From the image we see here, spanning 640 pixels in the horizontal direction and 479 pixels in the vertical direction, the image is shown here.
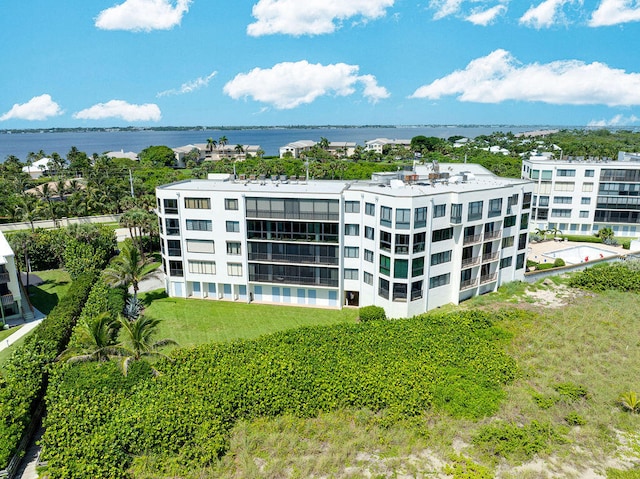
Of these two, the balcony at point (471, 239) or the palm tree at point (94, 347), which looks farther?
the balcony at point (471, 239)

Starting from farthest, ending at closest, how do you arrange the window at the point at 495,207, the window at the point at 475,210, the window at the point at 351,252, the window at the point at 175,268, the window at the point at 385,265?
the window at the point at 175,268, the window at the point at 495,207, the window at the point at 351,252, the window at the point at 475,210, the window at the point at 385,265

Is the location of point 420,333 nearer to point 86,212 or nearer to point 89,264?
point 89,264

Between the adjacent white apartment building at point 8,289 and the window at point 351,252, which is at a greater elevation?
the window at point 351,252

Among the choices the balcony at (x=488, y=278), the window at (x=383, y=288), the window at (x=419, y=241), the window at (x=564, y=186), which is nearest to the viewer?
the window at (x=419, y=241)

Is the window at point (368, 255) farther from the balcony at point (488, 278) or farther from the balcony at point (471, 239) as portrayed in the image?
the balcony at point (488, 278)

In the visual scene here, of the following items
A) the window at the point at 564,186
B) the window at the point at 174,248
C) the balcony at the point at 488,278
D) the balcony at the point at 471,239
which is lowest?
the balcony at the point at 488,278

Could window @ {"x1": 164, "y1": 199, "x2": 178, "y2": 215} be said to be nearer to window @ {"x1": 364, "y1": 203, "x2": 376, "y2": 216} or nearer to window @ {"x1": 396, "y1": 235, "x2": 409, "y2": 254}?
window @ {"x1": 364, "y1": 203, "x2": 376, "y2": 216}

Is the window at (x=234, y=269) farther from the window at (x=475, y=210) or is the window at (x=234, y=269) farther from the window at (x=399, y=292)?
the window at (x=475, y=210)

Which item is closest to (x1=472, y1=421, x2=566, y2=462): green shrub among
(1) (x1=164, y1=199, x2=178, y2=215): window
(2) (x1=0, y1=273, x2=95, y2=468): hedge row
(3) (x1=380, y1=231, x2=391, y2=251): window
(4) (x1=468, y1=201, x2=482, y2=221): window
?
(3) (x1=380, y1=231, x2=391, y2=251): window

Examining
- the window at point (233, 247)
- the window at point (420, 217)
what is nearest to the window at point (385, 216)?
the window at point (420, 217)
